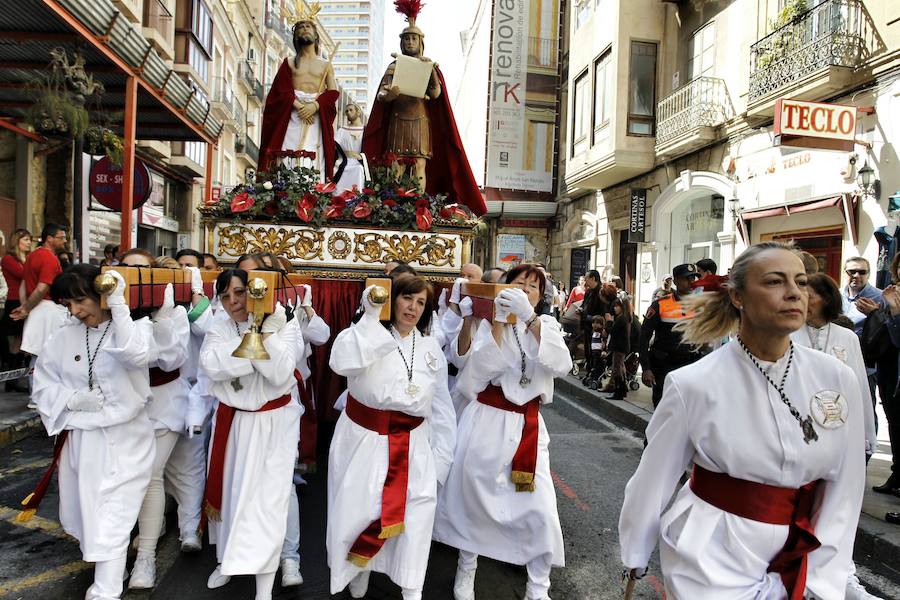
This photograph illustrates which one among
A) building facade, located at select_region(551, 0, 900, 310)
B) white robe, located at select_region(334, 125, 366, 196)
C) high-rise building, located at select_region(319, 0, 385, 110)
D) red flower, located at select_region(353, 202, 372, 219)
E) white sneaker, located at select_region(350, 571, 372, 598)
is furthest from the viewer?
high-rise building, located at select_region(319, 0, 385, 110)

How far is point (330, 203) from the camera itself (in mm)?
5230

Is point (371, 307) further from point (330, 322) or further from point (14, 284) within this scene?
point (14, 284)

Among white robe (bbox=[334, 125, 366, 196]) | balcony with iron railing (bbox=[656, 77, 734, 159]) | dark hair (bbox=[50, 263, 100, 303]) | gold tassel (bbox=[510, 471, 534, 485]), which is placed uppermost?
balcony with iron railing (bbox=[656, 77, 734, 159])

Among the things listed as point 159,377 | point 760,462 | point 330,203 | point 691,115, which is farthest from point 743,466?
point 691,115

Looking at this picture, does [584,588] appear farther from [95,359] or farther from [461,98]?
[461,98]

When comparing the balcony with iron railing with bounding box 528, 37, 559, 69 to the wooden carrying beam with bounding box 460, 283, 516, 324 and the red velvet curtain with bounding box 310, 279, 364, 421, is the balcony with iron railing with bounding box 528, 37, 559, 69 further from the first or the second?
the wooden carrying beam with bounding box 460, 283, 516, 324

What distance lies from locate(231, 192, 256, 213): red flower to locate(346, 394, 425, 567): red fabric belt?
90.4 inches

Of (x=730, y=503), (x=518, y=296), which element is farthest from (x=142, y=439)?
(x=730, y=503)

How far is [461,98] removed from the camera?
34.2m

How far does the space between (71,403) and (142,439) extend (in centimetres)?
38

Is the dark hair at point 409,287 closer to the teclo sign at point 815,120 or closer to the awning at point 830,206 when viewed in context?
the teclo sign at point 815,120

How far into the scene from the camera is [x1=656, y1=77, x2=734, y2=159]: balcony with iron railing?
1275 cm

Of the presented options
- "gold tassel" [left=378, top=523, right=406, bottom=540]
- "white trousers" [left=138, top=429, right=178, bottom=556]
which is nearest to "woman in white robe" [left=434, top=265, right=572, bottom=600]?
"gold tassel" [left=378, top=523, right=406, bottom=540]

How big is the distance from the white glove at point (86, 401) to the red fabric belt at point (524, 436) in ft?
6.41
